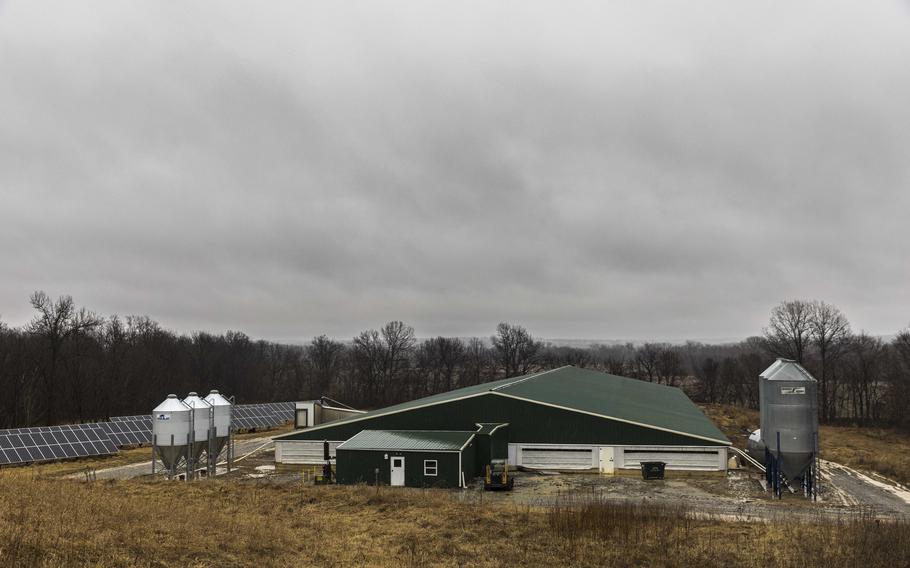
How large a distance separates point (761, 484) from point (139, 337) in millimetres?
99562

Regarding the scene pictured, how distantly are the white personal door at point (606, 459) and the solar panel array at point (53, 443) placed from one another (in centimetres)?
3523

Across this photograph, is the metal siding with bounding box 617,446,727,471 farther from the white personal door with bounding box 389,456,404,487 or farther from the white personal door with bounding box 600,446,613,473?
the white personal door with bounding box 389,456,404,487

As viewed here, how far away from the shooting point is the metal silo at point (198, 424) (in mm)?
34438

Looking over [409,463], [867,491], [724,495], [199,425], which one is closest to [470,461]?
[409,463]

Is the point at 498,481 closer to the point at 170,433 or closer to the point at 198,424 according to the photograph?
the point at 198,424

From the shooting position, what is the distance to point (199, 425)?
34.9 metres

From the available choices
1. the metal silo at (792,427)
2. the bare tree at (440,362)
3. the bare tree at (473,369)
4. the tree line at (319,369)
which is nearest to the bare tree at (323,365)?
the tree line at (319,369)

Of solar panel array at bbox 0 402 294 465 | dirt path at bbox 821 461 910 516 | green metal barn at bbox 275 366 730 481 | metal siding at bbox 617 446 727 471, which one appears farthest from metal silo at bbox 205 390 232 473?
dirt path at bbox 821 461 910 516

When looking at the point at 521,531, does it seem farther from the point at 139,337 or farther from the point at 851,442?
the point at 139,337

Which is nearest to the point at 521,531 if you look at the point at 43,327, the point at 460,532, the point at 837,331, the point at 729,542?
the point at 460,532

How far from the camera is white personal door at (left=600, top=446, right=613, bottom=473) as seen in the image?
3550 centimetres

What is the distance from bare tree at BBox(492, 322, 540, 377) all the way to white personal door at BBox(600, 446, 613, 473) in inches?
3068

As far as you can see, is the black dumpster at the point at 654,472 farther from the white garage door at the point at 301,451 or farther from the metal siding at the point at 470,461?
the white garage door at the point at 301,451

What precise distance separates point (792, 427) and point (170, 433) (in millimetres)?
31945
